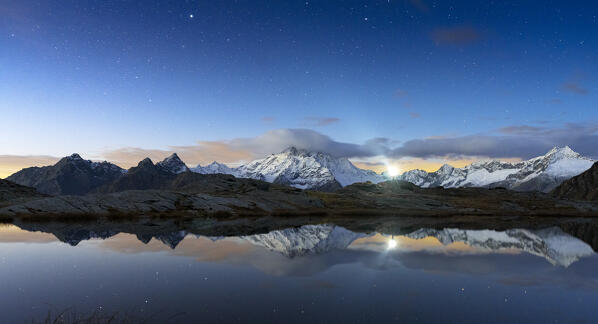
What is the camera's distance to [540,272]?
128 feet

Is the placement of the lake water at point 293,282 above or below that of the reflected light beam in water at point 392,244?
above

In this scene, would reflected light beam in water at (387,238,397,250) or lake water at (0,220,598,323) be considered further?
reflected light beam in water at (387,238,397,250)

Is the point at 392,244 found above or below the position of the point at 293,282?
below

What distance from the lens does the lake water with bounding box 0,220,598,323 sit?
2395cm

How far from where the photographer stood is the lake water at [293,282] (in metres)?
24.0

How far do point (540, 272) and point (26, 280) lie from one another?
51047 millimetres

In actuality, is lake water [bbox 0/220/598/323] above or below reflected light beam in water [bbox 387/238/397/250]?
above

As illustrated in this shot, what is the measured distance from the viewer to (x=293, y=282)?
32.4 metres

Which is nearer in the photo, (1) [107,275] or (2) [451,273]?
(1) [107,275]

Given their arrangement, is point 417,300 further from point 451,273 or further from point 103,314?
point 103,314

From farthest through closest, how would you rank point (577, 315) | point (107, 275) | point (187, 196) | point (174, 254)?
1. point (187, 196)
2. point (174, 254)
3. point (107, 275)
4. point (577, 315)

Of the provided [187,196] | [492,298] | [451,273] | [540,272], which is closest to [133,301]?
[492,298]

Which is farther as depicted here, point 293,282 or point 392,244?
point 392,244

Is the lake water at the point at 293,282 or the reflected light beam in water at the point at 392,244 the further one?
the reflected light beam in water at the point at 392,244
